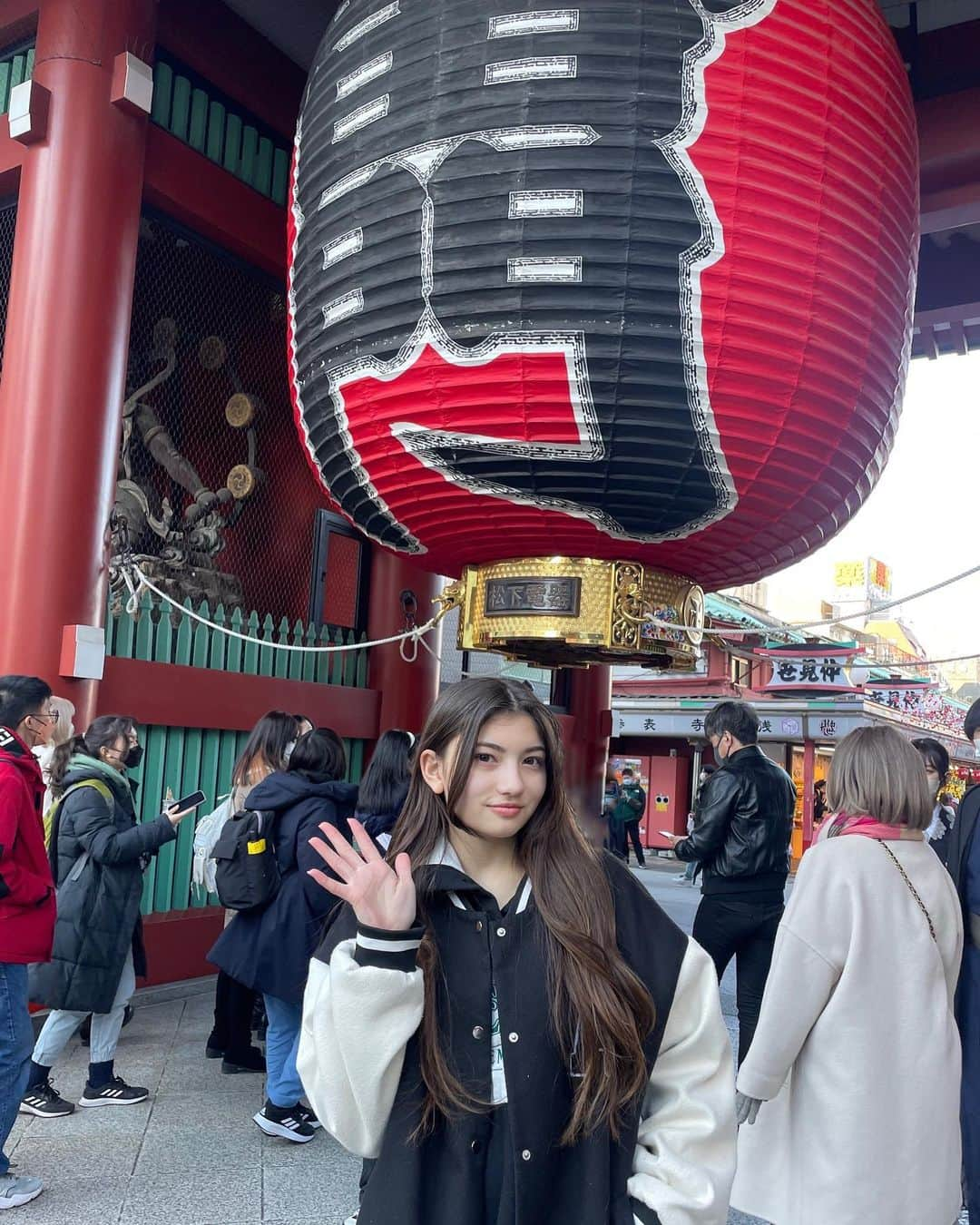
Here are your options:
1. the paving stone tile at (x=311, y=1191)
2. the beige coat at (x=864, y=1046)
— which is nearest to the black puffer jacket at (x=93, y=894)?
the paving stone tile at (x=311, y=1191)

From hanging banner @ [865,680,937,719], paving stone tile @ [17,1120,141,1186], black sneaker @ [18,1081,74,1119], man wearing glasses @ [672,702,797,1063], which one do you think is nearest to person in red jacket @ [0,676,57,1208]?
paving stone tile @ [17,1120,141,1186]

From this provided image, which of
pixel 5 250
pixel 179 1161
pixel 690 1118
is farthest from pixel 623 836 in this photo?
pixel 690 1118

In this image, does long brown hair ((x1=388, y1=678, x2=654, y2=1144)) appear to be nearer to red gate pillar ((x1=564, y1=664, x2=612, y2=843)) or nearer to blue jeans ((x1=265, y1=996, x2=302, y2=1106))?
blue jeans ((x1=265, y1=996, x2=302, y2=1106))

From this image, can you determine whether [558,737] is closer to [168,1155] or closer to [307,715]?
[168,1155]

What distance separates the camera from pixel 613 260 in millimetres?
2676

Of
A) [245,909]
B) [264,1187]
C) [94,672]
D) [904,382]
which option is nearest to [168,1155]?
[264,1187]

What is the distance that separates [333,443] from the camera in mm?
3285

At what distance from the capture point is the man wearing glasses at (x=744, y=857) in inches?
165

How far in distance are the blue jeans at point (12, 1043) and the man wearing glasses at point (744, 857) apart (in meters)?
2.45

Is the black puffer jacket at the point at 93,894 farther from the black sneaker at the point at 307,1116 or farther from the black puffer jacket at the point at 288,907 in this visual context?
the black sneaker at the point at 307,1116

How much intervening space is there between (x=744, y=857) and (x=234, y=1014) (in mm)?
2187

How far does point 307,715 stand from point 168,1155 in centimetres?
310

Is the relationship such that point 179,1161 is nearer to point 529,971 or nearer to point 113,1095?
point 113,1095

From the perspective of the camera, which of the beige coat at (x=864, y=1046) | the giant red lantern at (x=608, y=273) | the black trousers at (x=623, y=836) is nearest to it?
the beige coat at (x=864, y=1046)
